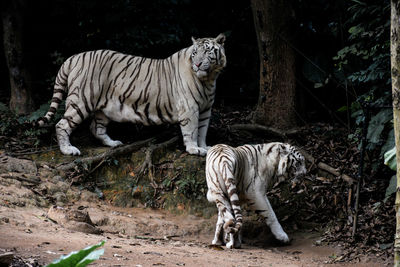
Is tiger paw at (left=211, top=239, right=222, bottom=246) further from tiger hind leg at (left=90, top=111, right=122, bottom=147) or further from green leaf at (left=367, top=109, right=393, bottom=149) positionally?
tiger hind leg at (left=90, top=111, right=122, bottom=147)

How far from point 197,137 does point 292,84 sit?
180 cm

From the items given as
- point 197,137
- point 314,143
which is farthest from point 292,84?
point 197,137

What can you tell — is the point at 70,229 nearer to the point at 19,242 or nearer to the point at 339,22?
the point at 19,242

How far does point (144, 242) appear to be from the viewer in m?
5.56

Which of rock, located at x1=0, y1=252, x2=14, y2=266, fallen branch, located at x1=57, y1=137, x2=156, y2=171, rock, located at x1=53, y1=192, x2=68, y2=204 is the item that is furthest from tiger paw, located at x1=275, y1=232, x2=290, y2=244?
rock, located at x1=0, y1=252, x2=14, y2=266

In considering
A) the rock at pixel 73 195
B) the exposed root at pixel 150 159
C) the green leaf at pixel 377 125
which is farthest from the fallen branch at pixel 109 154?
the green leaf at pixel 377 125

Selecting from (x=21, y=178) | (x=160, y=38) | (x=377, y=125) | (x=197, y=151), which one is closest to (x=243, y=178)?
(x=197, y=151)

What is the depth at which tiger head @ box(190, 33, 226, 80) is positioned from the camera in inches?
291

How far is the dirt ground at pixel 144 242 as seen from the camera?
429 cm

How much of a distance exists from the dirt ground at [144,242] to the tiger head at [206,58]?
2.04 m

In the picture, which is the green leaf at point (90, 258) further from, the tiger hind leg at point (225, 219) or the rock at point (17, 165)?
the rock at point (17, 165)

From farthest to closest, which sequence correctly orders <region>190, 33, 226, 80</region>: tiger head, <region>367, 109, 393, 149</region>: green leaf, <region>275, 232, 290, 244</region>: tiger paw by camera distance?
<region>190, 33, 226, 80</region>: tiger head, <region>275, 232, 290, 244</region>: tiger paw, <region>367, 109, 393, 149</region>: green leaf

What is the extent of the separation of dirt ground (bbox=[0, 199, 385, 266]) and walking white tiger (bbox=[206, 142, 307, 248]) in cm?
27

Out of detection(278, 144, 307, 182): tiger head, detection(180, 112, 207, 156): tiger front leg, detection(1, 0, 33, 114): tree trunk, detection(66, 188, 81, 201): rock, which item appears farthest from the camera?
detection(1, 0, 33, 114): tree trunk
